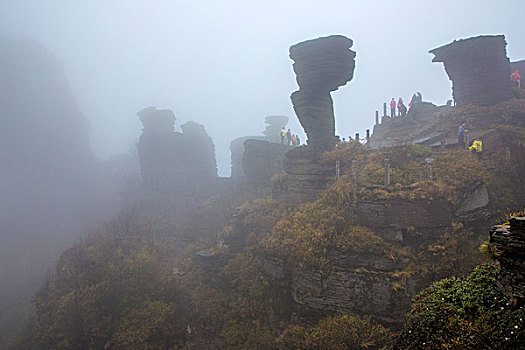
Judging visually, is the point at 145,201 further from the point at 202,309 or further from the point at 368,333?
the point at 368,333

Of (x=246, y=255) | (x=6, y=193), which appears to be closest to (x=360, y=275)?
(x=246, y=255)

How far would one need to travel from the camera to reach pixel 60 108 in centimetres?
5831

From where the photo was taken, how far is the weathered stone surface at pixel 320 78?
2075cm

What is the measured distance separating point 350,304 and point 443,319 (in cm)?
680

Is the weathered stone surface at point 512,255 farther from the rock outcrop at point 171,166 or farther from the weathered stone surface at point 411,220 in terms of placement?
the rock outcrop at point 171,166

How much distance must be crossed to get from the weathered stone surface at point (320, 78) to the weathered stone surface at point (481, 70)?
37.6 ft

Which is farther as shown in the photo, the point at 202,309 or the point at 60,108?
the point at 60,108

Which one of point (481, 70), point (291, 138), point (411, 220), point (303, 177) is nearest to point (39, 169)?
point (291, 138)

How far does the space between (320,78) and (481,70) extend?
15.3m

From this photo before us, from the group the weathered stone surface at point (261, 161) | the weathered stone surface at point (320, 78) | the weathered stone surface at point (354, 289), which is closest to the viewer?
the weathered stone surface at point (354, 289)

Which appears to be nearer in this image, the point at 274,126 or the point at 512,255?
the point at 512,255

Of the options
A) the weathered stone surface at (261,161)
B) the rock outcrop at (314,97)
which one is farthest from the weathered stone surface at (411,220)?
the weathered stone surface at (261,161)

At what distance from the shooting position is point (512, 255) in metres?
4.25

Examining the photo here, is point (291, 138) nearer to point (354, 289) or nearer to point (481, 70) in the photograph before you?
point (481, 70)
